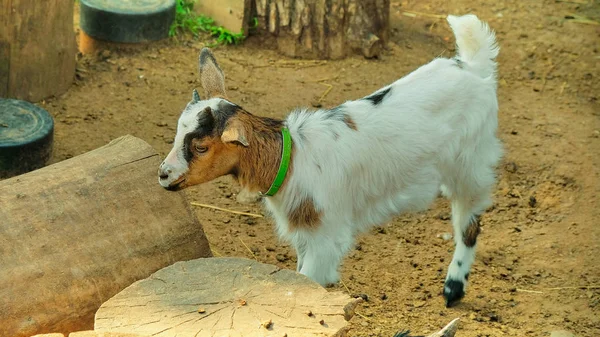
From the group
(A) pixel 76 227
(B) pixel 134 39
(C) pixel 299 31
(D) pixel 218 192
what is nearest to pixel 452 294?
(D) pixel 218 192

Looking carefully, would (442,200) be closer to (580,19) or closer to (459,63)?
(459,63)

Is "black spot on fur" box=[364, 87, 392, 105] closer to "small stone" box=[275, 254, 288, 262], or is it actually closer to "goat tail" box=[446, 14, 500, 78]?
Answer: "goat tail" box=[446, 14, 500, 78]

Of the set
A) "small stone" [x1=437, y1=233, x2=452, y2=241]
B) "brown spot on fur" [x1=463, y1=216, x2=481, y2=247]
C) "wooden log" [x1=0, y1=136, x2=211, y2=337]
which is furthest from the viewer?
"small stone" [x1=437, y1=233, x2=452, y2=241]

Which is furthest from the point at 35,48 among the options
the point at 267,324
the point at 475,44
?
the point at 267,324

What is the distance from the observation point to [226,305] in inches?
158

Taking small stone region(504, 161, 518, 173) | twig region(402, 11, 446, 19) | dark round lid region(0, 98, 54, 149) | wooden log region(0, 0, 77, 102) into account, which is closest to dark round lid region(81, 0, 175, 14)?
wooden log region(0, 0, 77, 102)

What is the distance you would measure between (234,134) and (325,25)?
14.3 feet

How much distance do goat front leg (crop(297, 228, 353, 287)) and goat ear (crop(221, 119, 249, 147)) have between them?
2.46ft

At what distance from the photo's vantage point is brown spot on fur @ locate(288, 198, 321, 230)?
16.3 ft

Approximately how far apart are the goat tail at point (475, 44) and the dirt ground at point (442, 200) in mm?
1477

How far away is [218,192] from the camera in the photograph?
22.8ft

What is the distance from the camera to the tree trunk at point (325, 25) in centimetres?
865

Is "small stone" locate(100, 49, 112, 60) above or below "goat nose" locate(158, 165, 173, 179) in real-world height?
below

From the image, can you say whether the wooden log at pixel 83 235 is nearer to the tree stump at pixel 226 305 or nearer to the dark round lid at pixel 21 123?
the tree stump at pixel 226 305
